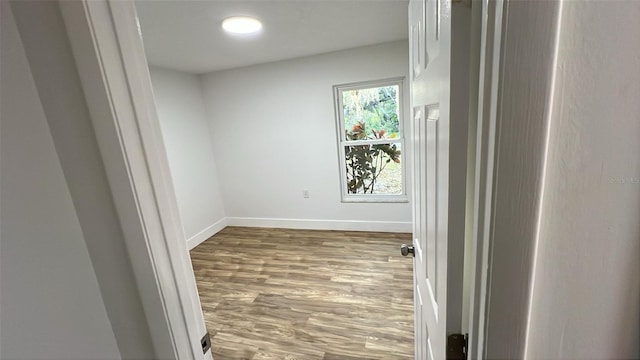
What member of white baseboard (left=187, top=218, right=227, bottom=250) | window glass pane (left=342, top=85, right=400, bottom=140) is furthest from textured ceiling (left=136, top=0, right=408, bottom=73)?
white baseboard (left=187, top=218, right=227, bottom=250)

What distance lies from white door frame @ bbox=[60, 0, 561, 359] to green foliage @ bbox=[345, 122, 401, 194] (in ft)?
9.26

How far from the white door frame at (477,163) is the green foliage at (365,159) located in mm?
2822

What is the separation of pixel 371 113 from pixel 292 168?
1243 millimetres

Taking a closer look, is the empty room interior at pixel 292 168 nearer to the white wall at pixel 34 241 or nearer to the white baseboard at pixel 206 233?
the white baseboard at pixel 206 233

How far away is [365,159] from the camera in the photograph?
341 cm

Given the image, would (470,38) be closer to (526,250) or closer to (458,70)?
(458,70)

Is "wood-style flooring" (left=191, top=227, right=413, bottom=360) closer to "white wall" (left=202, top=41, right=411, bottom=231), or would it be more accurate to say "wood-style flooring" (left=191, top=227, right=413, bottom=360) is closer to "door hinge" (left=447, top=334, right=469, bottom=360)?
"white wall" (left=202, top=41, right=411, bottom=231)

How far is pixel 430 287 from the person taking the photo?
2.68 ft

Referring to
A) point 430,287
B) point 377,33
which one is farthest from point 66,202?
point 377,33

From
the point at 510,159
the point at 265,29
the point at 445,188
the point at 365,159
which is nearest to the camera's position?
the point at 510,159

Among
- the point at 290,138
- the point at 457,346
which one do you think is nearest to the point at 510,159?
the point at 457,346

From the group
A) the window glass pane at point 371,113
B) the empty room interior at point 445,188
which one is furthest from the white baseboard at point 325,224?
the empty room interior at point 445,188

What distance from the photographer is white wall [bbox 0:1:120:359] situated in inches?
21.0

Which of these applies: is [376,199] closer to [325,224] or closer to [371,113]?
[325,224]
